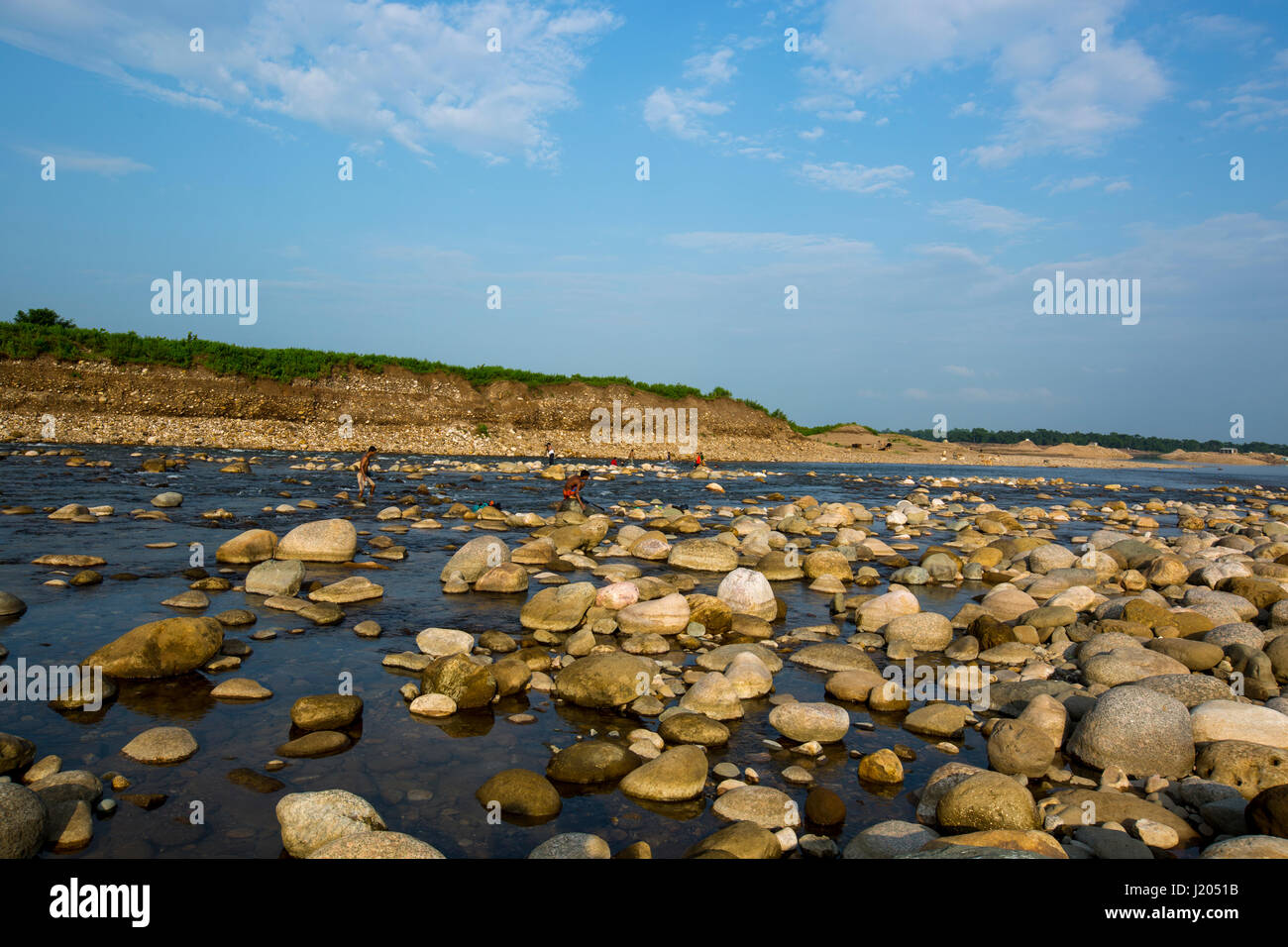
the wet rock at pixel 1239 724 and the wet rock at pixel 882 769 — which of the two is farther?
the wet rock at pixel 1239 724

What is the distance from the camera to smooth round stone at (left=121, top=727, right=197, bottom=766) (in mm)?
6055

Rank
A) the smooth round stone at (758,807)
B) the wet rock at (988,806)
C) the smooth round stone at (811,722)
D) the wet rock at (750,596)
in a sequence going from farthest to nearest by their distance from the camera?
the wet rock at (750,596), the smooth round stone at (811,722), the smooth round stone at (758,807), the wet rock at (988,806)

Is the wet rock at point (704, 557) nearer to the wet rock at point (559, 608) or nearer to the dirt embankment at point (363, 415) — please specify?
the wet rock at point (559, 608)

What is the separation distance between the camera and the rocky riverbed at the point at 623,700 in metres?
5.25

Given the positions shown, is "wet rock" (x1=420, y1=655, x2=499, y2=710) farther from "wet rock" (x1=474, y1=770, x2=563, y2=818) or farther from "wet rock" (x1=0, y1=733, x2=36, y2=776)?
"wet rock" (x1=0, y1=733, x2=36, y2=776)

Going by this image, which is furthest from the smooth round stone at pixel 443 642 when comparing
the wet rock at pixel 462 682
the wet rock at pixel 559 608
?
the wet rock at pixel 559 608

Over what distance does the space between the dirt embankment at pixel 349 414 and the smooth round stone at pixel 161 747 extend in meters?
44.2

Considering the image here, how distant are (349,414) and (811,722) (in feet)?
174

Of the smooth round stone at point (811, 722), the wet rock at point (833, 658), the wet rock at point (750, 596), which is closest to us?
the smooth round stone at point (811, 722)

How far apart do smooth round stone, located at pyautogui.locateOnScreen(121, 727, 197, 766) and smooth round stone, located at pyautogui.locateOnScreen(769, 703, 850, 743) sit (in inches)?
220

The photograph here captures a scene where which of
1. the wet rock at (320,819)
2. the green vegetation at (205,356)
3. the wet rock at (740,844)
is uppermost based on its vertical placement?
the green vegetation at (205,356)

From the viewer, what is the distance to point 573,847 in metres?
4.82

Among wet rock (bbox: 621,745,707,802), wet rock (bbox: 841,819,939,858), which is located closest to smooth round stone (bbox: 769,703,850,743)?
wet rock (bbox: 621,745,707,802)

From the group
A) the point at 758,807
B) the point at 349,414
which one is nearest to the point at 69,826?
the point at 758,807
